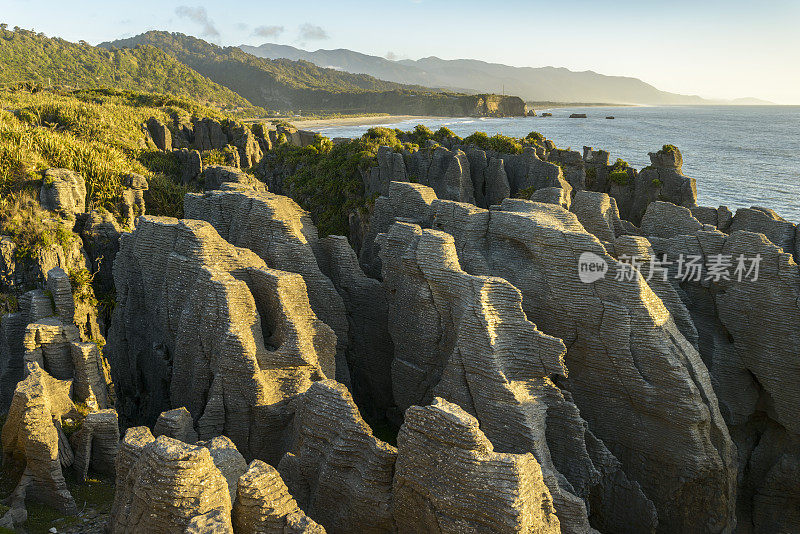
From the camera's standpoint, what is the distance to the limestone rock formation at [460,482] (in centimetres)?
884

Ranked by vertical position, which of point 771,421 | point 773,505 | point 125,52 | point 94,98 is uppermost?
point 125,52

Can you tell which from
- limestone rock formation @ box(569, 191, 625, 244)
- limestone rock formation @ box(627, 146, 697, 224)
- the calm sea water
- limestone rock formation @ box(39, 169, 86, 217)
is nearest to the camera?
limestone rock formation @ box(569, 191, 625, 244)

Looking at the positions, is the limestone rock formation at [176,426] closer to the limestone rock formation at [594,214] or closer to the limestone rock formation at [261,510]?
the limestone rock formation at [261,510]

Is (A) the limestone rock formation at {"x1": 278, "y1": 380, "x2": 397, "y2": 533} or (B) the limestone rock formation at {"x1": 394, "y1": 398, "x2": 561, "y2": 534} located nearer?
(B) the limestone rock formation at {"x1": 394, "y1": 398, "x2": 561, "y2": 534}

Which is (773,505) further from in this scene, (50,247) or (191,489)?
(50,247)

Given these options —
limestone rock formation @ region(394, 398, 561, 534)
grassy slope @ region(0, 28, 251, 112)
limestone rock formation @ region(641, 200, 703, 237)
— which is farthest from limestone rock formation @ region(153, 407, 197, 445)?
grassy slope @ region(0, 28, 251, 112)

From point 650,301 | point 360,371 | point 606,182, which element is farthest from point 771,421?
point 606,182

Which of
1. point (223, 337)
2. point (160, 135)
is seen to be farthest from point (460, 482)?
point (160, 135)

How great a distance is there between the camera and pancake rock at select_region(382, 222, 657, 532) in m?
12.4

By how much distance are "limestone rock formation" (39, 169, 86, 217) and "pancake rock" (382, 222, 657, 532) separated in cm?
1415

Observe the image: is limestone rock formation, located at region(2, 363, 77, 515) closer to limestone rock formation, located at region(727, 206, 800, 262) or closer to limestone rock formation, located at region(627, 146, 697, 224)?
limestone rock formation, located at region(727, 206, 800, 262)

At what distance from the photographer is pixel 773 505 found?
16.4 meters

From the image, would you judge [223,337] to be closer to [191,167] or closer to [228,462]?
[228,462]

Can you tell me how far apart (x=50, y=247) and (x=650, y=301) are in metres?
19.2
